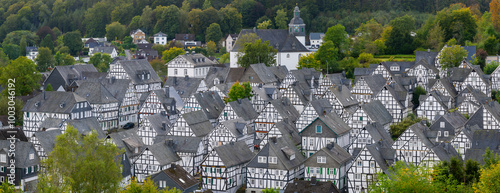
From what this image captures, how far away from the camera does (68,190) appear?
1524 inches

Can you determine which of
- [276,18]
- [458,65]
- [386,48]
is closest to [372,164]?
[458,65]

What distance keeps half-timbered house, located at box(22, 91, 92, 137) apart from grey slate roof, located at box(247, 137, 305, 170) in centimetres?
2231

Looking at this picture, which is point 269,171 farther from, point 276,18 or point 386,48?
point 276,18

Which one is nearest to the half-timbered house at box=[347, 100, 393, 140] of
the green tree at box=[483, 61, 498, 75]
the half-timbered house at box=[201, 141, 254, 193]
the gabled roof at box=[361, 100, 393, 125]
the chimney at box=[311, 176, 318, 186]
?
the gabled roof at box=[361, 100, 393, 125]

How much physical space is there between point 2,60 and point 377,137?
6659 centimetres

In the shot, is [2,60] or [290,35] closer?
[290,35]

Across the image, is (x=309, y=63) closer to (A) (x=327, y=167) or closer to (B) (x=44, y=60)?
(A) (x=327, y=167)

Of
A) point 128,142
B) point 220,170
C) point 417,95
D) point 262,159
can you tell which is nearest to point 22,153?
point 128,142

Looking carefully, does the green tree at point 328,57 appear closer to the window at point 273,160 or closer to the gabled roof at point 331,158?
the gabled roof at point 331,158

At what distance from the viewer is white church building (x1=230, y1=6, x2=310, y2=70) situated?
91.6m

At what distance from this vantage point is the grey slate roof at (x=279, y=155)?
49.8 metres

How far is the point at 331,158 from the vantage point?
49.9 meters

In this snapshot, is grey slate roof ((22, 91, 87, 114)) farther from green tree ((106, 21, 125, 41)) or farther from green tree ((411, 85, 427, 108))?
green tree ((106, 21, 125, 41))

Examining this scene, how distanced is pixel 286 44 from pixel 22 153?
48.5 metres
